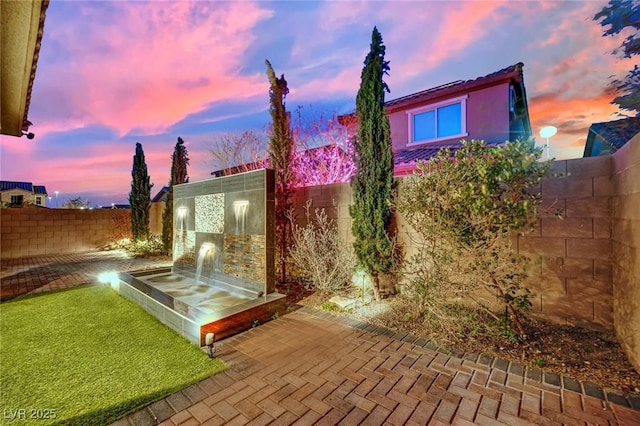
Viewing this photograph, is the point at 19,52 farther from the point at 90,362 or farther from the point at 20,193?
the point at 20,193

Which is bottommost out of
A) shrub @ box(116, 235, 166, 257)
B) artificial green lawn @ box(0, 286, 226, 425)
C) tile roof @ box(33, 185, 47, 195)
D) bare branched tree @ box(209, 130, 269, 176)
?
artificial green lawn @ box(0, 286, 226, 425)

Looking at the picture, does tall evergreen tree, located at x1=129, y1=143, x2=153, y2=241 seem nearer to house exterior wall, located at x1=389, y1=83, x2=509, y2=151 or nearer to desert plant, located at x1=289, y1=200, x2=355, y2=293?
desert plant, located at x1=289, y1=200, x2=355, y2=293

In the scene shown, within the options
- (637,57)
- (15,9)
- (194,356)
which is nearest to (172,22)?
(15,9)

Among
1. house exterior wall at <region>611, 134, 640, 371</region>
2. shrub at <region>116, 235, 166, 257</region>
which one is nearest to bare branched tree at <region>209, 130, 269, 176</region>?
shrub at <region>116, 235, 166, 257</region>

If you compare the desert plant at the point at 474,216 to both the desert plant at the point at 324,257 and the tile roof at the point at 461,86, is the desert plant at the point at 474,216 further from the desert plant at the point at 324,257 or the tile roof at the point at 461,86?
the tile roof at the point at 461,86

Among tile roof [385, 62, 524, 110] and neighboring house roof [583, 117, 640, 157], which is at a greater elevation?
tile roof [385, 62, 524, 110]

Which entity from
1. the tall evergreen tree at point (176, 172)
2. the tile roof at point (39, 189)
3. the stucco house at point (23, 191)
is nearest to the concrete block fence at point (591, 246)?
the tall evergreen tree at point (176, 172)

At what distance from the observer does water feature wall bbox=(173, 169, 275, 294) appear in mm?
5199

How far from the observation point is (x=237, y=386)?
2811 mm

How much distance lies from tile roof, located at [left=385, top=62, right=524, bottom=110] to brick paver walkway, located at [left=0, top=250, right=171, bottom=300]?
36.8 feet

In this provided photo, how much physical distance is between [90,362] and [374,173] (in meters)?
5.02

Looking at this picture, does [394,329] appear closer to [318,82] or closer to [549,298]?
[549,298]

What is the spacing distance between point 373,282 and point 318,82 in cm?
968

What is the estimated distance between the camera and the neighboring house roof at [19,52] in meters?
3.12
